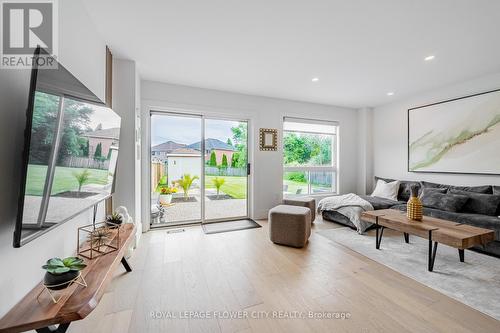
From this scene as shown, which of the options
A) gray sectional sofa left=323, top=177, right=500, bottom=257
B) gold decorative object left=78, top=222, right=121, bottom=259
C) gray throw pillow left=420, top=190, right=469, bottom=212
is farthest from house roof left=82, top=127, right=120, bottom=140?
gray throw pillow left=420, top=190, right=469, bottom=212

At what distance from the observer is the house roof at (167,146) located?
3.77 meters

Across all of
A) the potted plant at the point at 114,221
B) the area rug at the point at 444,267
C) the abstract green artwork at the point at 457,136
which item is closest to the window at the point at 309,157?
the abstract green artwork at the point at 457,136

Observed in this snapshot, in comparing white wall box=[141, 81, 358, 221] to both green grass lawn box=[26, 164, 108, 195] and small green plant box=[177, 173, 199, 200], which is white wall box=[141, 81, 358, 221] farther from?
green grass lawn box=[26, 164, 108, 195]

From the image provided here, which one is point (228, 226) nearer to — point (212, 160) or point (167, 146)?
point (212, 160)

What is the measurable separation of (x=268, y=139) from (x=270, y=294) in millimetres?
3125

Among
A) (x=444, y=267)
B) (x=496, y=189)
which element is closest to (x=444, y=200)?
(x=496, y=189)

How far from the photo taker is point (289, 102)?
474 centimetres

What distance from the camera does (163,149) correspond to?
12.5 feet

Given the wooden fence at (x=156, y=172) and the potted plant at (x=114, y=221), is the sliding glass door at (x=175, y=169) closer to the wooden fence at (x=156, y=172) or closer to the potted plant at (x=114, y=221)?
the wooden fence at (x=156, y=172)

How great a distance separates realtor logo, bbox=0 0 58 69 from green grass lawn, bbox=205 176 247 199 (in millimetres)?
3017

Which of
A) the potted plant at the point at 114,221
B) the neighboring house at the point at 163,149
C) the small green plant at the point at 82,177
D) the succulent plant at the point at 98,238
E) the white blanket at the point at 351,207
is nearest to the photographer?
the small green plant at the point at 82,177

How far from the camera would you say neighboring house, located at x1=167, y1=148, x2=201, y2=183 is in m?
3.90

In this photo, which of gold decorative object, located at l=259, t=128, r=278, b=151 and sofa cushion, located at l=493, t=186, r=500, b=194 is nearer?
sofa cushion, located at l=493, t=186, r=500, b=194

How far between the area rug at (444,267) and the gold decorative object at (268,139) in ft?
6.77
